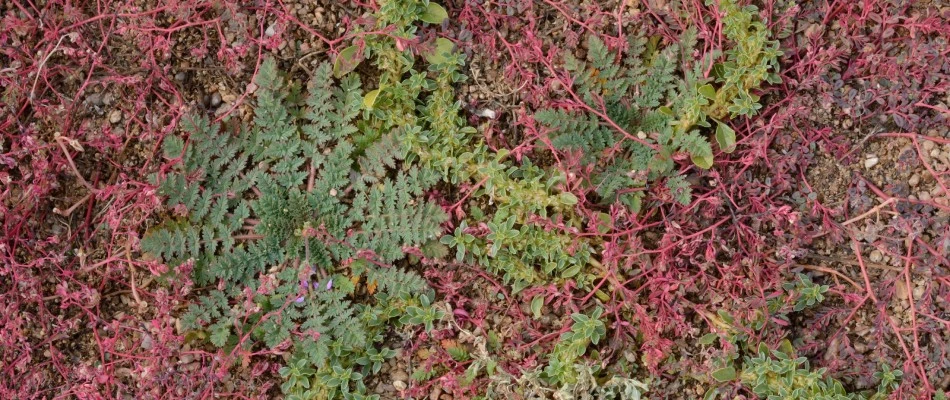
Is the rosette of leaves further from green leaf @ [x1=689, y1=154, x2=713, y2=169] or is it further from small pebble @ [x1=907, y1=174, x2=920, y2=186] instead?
small pebble @ [x1=907, y1=174, x2=920, y2=186]

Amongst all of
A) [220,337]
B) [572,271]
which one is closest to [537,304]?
[572,271]

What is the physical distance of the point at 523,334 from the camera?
3.29m

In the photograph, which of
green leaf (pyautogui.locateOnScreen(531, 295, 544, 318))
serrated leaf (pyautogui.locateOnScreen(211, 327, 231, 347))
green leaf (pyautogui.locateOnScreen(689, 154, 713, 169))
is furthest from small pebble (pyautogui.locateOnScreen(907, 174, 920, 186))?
serrated leaf (pyautogui.locateOnScreen(211, 327, 231, 347))

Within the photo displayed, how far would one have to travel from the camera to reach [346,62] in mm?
3357

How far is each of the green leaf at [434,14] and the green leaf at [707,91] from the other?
3.65 feet

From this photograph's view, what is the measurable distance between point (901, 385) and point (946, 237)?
2.02ft

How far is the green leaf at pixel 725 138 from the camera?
3.25 meters

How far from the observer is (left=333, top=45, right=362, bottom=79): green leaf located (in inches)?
132

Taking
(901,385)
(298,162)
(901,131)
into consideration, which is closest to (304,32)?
(298,162)

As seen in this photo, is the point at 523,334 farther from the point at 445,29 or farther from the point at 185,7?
the point at 185,7

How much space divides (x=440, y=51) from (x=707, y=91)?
1.12m

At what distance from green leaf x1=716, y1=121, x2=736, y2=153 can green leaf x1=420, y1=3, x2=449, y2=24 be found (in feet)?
4.07

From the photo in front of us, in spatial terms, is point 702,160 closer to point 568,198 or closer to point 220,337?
point 568,198

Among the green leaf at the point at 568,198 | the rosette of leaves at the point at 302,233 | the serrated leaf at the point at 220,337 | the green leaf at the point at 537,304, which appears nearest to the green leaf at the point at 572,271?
the green leaf at the point at 537,304
